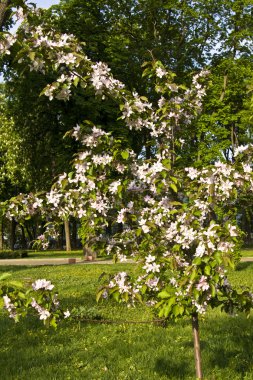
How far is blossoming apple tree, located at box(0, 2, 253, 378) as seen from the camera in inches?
151

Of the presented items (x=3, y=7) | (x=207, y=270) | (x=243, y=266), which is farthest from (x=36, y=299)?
(x=243, y=266)

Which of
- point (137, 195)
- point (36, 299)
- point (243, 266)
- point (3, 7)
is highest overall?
point (3, 7)

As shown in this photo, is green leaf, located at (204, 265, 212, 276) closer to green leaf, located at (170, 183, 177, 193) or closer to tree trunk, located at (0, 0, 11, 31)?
green leaf, located at (170, 183, 177, 193)

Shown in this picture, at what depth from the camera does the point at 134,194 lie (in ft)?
14.1

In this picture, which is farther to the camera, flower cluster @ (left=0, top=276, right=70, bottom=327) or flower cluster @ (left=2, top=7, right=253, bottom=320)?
flower cluster @ (left=2, top=7, right=253, bottom=320)

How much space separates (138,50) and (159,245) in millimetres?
20813

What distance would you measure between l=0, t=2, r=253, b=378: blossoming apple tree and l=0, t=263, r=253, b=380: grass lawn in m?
0.70

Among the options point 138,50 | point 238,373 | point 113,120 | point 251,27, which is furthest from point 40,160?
point 238,373

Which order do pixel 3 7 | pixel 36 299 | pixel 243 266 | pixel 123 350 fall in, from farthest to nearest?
pixel 243 266 → pixel 123 350 → pixel 3 7 → pixel 36 299

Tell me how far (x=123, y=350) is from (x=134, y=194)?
3295 mm

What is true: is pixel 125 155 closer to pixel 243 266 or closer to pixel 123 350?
pixel 123 350

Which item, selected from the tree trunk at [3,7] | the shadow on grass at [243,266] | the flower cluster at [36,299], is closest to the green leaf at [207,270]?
the flower cluster at [36,299]

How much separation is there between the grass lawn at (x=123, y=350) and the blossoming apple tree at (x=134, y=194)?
70cm

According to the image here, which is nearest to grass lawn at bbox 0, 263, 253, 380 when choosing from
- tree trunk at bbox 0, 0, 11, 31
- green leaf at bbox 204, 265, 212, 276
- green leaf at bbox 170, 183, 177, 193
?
green leaf at bbox 170, 183, 177, 193
